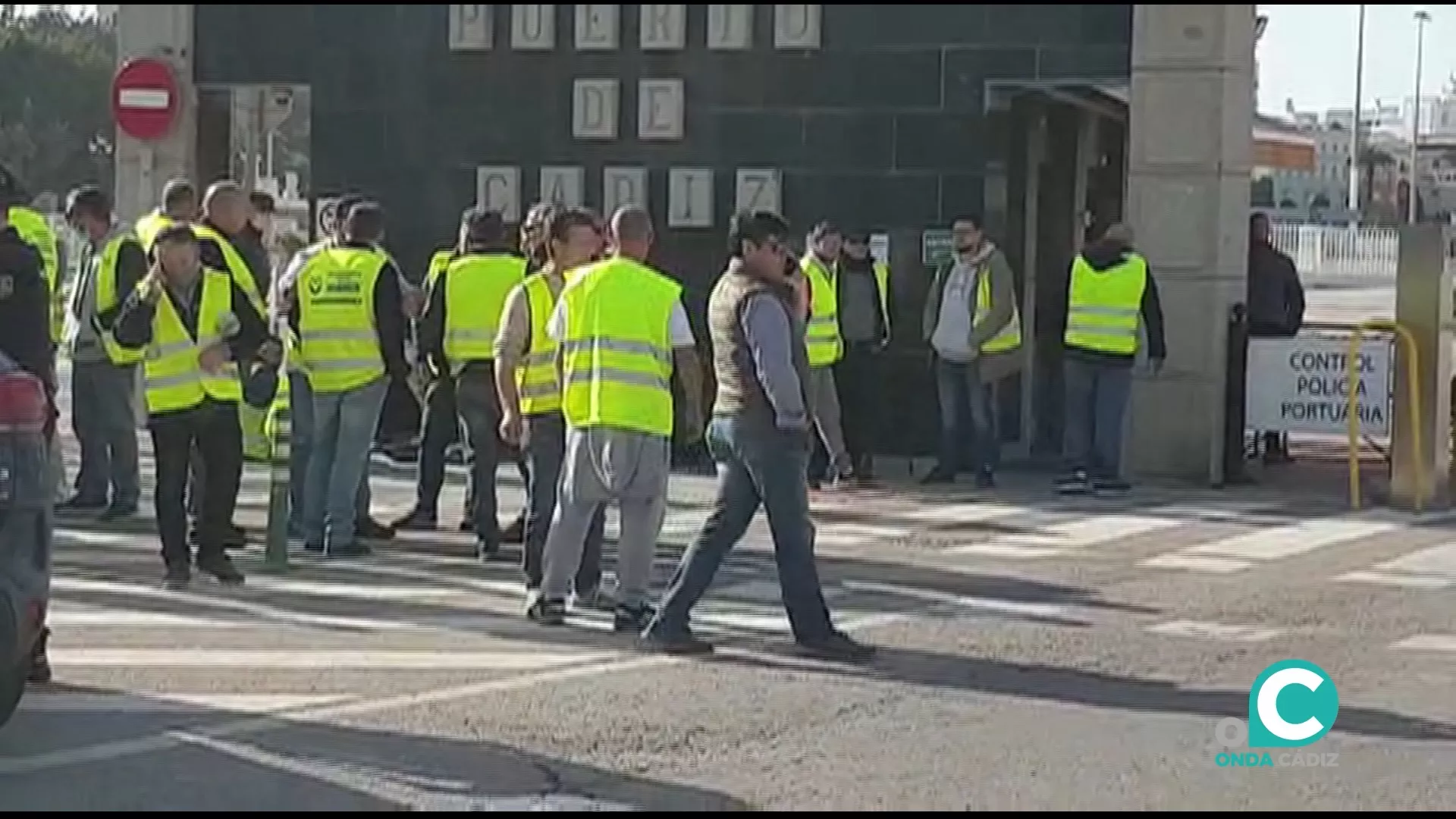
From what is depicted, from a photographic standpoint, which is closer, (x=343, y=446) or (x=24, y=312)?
(x=24, y=312)

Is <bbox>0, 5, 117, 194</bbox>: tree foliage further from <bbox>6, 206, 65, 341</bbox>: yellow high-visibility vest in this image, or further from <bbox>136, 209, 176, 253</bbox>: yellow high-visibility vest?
<bbox>136, 209, 176, 253</bbox>: yellow high-visibility vest

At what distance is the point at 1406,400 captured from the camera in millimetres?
17469

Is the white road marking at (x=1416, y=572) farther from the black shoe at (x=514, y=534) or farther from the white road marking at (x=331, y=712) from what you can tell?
the white road marking at (x=331, y=712)

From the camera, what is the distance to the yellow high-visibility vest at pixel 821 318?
683 inches

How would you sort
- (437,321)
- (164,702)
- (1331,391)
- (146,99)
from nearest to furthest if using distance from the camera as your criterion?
1. (164,702)
2. (437,321)
3. (1331,391)
4. (146,99)

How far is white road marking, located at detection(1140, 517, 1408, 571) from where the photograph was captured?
47.0 ft

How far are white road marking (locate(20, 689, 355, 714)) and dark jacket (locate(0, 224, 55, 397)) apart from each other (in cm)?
A: 166

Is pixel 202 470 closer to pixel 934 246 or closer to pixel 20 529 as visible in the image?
pixel 20 529

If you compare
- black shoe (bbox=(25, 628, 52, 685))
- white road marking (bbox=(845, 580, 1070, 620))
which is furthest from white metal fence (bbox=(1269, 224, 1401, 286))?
black shoe (bbox=(25, 628, 52, 685))

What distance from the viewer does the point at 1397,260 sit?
17594 millimetres

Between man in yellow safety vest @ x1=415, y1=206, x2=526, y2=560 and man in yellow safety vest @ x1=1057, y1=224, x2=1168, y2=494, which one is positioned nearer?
man in yellow safety vest @ x1=415, y1=206, x2=526, y2=560

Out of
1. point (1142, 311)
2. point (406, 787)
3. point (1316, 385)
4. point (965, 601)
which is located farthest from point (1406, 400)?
point (406, 787)

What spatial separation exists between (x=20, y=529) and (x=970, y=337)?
9.97 meters

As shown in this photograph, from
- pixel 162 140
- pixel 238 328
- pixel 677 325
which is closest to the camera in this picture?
pixel 677 325
